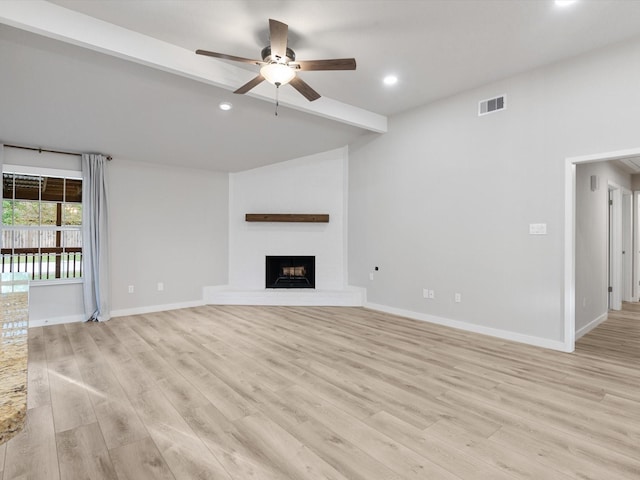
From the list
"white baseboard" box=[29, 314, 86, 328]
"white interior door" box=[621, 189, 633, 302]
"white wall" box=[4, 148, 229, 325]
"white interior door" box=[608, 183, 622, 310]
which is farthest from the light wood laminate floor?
"white interior door" box=[621, 189, 633, 302]

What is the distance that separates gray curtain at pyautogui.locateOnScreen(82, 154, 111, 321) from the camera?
201 inches

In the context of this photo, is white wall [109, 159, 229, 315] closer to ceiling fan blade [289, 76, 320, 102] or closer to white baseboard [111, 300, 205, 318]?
white baseboard [111, 300, 205, 318]

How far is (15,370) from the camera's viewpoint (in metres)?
0.68

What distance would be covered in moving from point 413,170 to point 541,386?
10.4ft

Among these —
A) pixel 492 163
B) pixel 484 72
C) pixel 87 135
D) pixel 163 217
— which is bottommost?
pixel 163 217

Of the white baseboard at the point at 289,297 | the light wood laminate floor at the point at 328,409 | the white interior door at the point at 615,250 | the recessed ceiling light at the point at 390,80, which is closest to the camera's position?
the light wood laminate floor at the point at 328,409

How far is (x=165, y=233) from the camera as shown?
5.97m

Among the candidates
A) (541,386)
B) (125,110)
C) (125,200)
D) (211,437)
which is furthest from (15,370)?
(125,200)

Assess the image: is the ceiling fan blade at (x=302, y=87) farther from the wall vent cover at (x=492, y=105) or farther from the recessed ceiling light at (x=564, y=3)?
the wall vent cover at (x=492, y=105)

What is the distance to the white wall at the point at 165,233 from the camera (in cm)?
551

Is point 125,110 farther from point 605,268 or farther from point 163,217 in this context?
point 605,268

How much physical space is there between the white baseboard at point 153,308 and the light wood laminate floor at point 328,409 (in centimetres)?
124

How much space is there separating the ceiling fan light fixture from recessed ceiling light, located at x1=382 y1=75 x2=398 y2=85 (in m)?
1.48

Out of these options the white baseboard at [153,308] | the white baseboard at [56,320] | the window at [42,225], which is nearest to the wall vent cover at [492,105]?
the white baseboard at [153,308]
